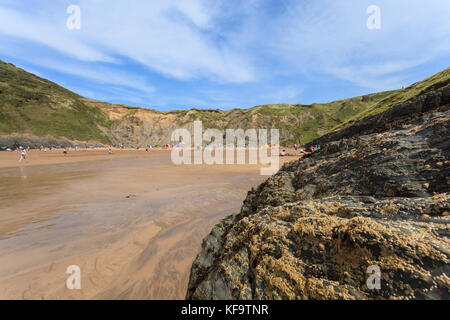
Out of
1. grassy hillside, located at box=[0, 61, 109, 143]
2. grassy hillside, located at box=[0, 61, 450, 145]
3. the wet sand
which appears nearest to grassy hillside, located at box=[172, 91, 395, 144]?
grassy hillside, located at box=[0, 61, 450, 145]

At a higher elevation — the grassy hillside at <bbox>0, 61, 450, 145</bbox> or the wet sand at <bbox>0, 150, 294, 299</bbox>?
the grassy hillside at <bbox>0, 61, 450, 145</bbox>

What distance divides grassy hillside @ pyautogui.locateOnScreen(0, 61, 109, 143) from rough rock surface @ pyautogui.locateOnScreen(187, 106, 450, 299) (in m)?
70.0

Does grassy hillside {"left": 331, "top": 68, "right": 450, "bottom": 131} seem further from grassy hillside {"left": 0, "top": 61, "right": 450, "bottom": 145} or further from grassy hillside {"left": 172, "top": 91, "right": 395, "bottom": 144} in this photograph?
grassy hillside {"left": 172, "top": 91, "right": 395, "bottom": 144}

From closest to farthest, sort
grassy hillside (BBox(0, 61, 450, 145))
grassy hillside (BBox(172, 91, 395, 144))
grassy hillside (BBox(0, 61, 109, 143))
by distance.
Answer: grassy hillside (BBox(0, 61, 109, 143)), grassy hillside (BBox(0, 61, 450, 145)), grassy hillside (BBox(172, 91, 395, 144))

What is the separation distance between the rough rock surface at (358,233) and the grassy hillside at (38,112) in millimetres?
69952

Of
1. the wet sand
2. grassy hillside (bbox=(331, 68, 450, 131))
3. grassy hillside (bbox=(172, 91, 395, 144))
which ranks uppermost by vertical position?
grassy hillside (bbox=(172, 91, 395, 144))

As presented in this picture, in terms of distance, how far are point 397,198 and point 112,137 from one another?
8737 centimetres

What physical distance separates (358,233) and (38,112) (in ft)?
262

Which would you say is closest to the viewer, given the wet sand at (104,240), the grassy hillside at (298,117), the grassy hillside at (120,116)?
the wet sand at (104,240)

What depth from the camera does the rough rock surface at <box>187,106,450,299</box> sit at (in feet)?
4.93

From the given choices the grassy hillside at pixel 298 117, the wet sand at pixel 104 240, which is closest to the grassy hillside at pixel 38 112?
the grassy hillside at pixel 298 117

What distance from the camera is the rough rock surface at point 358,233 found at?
150 centimetres

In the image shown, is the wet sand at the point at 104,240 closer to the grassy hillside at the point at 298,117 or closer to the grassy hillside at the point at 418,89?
the grassy hillside at the point at 418,89

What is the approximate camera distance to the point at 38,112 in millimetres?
56688
